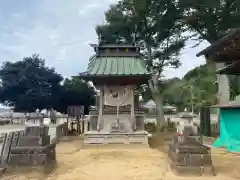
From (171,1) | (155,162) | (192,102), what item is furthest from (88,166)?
(171,1)

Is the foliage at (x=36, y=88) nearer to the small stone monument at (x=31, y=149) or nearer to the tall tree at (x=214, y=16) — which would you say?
the tall tree at (x=214, y=16)

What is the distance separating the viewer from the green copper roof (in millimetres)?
14029

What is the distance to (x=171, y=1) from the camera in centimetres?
2291

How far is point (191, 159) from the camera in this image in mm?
7410

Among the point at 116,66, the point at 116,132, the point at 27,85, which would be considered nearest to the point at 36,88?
the point at 27,85

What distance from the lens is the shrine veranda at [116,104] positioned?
552 inches

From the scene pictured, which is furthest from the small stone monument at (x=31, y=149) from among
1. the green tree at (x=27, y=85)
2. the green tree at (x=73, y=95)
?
the green tree at (x=73, y=95)

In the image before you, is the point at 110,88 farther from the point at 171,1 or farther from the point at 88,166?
the point at 171,1

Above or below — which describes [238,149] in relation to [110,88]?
below

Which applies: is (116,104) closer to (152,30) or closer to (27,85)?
(152,30)

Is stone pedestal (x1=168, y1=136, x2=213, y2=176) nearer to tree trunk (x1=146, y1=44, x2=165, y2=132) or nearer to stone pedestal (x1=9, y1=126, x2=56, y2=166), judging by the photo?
stone pedestal (x1=9, y1=126, x2=56, y2=166)

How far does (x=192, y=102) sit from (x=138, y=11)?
10541mm

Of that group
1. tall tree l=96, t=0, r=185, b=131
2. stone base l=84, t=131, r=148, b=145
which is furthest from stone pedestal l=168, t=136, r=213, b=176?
tall tree l=96, t=0, r=185, b=131

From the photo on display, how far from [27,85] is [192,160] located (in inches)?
1422
